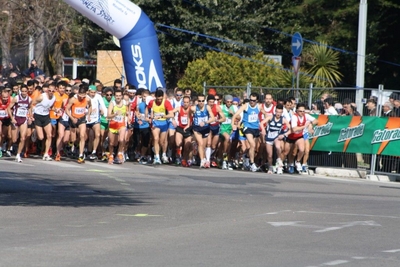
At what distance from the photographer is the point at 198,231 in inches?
432

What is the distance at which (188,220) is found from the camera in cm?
1204

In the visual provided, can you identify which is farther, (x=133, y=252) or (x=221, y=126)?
(x=221, y=126)

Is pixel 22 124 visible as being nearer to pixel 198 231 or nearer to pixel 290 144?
pixel 290 144

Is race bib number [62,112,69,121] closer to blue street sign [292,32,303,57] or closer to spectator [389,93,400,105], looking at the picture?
blue street sign [292,32,303,57]

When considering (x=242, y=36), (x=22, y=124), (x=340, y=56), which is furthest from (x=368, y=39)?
(x=22, y=124)

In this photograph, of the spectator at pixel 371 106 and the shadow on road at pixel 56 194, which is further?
the spectator at pixel 371 106

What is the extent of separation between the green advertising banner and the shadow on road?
7393mm

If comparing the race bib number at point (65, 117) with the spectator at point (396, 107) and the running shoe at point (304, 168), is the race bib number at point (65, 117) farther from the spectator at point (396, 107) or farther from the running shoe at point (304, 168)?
the spectator at point (396, 107)

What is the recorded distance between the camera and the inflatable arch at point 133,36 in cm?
2417

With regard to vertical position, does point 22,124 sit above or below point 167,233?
above

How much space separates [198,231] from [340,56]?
3274 cm

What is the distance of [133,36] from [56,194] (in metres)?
10.5

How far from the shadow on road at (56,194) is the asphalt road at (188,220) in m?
0.02

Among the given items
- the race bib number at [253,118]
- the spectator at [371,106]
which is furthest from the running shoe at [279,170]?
the spectator at [371,106]
